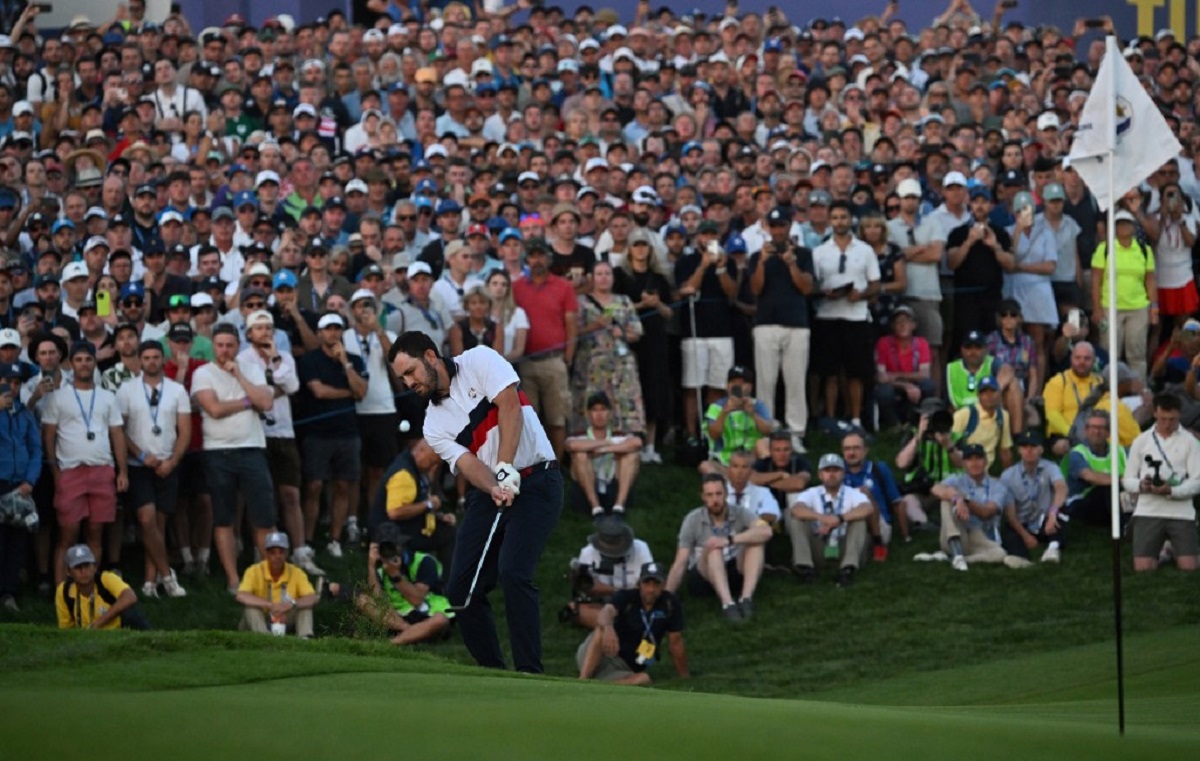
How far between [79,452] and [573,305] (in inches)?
207

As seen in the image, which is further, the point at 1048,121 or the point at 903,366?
the point at 1048,121

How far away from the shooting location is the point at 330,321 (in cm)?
1791

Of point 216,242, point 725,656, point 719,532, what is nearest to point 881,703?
point 725,656

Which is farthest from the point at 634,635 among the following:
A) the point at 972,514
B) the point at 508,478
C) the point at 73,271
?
the point at 73,271

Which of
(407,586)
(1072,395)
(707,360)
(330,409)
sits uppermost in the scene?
(707,360)

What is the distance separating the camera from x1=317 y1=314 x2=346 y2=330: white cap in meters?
17.9

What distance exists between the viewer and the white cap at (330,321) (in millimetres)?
17875

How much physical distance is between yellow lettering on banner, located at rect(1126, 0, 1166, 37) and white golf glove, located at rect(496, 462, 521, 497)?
77.4 ft

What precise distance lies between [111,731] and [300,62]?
17.9 meters

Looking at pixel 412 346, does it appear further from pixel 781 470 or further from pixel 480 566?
pixel 781 470

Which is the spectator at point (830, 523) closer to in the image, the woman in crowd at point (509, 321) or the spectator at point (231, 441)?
the woman in crowd at point (509, 321)

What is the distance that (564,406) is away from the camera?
64.0 ft

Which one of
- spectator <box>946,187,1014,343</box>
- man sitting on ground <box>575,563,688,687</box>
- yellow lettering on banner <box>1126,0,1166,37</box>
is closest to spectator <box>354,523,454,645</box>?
man sitting on ground <box>575,563,688,687</box>

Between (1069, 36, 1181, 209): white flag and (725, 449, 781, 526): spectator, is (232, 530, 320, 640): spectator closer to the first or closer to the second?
(725, 449, 781, 526): spectator
